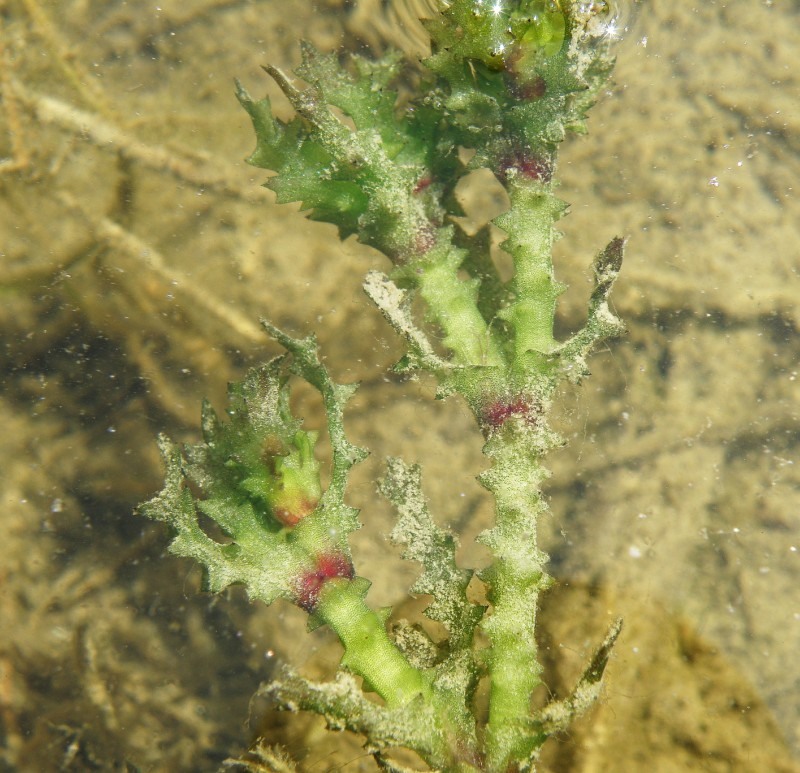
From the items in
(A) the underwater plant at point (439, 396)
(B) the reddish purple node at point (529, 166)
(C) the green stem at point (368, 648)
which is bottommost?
(C) the green stem at point (368, 648)

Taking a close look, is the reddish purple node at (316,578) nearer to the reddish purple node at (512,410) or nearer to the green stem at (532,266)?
the reddish purple node at (512,410)

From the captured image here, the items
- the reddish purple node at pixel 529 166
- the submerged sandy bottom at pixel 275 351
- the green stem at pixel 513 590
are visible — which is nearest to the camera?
the green stem at pixel 513 590

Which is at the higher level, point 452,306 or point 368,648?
point 452,306

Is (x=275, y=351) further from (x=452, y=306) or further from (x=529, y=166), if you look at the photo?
(x=529, y=166)

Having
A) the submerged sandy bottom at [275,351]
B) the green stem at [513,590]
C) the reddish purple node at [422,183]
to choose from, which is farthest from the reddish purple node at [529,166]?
the green stem at [513,590]

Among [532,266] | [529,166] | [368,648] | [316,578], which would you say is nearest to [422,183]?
[529,166]

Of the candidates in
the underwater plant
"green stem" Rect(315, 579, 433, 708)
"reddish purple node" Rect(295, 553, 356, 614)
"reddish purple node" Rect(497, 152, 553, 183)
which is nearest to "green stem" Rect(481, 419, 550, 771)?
the underwater plant
